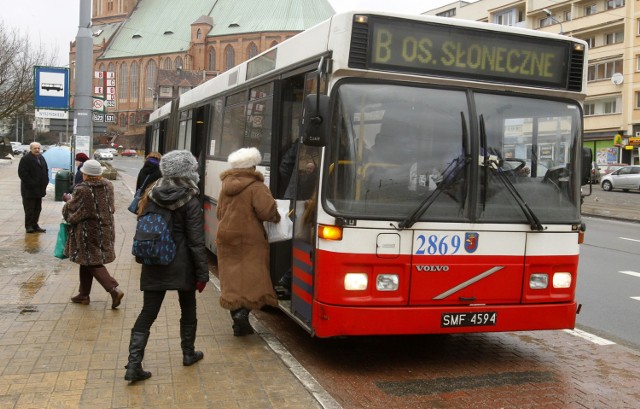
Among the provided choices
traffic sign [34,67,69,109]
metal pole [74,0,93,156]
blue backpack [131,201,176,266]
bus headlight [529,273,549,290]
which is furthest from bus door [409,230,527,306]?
traffic sign [34,67,69,109]

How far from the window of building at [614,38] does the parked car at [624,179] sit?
53.4ft

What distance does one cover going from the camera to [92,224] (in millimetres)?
7434

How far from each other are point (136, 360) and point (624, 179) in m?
39.2

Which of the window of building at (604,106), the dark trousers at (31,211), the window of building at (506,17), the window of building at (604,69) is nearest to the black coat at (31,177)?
the dark trousers at (31,211)

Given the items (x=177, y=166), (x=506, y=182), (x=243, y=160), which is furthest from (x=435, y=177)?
(x=177, y=166)

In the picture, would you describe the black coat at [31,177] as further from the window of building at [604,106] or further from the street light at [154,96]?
the street light at [154,96]

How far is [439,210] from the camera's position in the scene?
18.5ft

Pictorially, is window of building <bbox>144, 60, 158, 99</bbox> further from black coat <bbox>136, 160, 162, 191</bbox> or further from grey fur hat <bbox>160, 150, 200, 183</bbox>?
grey fur hat <bbox>160, 150, 200, 183</bbox>

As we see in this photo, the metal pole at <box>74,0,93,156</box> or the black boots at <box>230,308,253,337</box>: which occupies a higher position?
the metal pole at <box>74,0,93,156</box>

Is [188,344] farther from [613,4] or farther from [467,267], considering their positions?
[613,4]

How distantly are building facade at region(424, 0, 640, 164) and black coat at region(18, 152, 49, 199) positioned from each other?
4347cm

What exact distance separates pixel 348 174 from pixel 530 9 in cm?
5916

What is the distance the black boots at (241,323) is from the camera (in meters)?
6.36

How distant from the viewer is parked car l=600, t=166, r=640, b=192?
1533 inches
